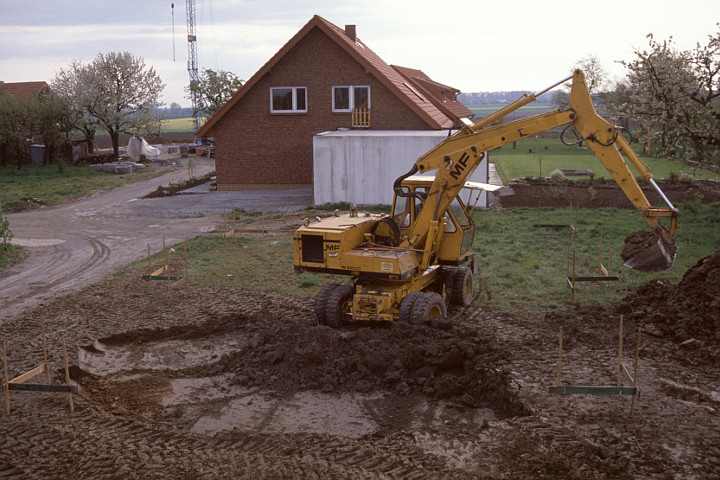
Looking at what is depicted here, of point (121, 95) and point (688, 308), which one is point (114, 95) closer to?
point (121, 95)

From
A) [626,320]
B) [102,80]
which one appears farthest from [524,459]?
[102,80]

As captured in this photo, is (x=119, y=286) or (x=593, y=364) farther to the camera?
(x=119, y=286)

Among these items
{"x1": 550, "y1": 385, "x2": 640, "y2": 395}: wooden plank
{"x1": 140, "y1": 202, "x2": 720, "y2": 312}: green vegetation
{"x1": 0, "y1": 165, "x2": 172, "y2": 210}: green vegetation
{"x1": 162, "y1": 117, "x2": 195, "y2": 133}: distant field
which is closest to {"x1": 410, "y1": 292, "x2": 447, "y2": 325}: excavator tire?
{"x1": 140, "y1": 202, "x2": 720, "y2": 312}: green vegetation

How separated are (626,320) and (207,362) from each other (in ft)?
23.2

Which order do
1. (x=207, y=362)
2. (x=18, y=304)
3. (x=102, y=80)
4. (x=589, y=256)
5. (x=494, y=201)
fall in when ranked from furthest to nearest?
(x=102, y=80)
(x=494, y=201)
(x=589, y=256)
(x=18, y=304)
(x=207, y=362)

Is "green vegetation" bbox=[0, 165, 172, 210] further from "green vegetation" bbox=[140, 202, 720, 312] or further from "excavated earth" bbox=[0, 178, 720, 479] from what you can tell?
"excavated earth" bbox=[0, 178, 720, 479]

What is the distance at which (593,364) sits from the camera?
941 cm

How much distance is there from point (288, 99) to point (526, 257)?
16.5 m

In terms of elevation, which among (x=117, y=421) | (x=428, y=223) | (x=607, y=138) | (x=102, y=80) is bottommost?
(x=117, y=421)

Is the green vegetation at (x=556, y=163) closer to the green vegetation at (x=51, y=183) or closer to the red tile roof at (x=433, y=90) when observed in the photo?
the red tile roof at (x=433, y=90)

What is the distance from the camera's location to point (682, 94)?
56.0 ft

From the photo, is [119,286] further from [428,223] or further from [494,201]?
[494,201]

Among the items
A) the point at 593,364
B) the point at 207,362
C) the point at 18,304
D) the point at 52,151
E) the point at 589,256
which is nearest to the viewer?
the point at 593,364

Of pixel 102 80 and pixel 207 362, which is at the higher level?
pixel 102 80
